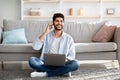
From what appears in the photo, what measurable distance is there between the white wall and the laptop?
11.5 ft

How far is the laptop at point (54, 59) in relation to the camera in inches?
122

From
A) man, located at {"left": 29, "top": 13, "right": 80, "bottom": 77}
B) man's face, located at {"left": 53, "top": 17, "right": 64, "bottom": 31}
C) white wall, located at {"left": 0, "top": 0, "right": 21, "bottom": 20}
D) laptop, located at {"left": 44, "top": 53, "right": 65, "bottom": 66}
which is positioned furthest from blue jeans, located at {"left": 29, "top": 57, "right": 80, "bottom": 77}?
white wall, located at {"left": 0, "top": 0, "right": 21, "bottom": 20}

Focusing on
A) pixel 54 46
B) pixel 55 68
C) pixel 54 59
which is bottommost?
pixel 55 68

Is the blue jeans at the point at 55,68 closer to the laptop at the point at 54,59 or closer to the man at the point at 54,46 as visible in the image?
the man at the point at 54,46

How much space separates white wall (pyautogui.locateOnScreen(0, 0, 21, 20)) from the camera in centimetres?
640

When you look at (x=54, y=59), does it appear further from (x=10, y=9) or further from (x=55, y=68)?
(x=10, y=9)

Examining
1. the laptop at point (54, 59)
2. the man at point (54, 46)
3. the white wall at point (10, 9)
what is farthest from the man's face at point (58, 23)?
the white wall at point (10, 9)

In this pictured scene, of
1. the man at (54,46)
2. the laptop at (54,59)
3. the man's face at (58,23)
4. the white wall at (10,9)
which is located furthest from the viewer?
the white wall at (10,9)

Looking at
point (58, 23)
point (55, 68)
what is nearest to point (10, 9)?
point (58, 23)

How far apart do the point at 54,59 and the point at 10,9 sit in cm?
368

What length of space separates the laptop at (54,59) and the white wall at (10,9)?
350cm

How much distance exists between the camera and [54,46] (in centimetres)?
345

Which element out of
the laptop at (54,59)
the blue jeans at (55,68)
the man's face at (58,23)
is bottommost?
the blue jeans at (55,68)

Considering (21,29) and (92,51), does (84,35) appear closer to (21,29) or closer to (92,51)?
(92,51)
